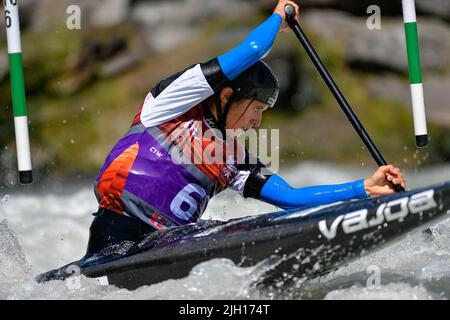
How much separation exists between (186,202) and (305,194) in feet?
2.01

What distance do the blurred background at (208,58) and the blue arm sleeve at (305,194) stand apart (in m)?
5.00

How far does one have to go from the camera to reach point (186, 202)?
3.54 meters

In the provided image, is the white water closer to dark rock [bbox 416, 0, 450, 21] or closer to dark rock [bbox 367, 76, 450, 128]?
dark rock [bbox 367, 76, 450, 128]

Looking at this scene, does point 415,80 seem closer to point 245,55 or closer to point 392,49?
point 245,55

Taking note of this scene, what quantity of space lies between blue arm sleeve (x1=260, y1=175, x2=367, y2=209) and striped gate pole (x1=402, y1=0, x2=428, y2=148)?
42 centimetres

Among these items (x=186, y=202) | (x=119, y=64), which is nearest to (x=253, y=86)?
(x=186, y=202)

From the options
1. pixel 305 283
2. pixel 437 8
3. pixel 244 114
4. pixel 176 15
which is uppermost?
pixel 176 15

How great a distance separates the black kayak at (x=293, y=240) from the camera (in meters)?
Answer: 2.88

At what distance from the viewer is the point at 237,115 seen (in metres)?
3.56

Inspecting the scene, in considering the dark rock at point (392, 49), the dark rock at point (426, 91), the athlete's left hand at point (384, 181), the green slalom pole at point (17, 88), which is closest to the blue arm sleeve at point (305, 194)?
the athlete's left hand at point (384, 181)

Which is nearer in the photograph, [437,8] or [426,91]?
[426,91]

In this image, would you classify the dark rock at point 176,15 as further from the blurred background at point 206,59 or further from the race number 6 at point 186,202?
the race number 6 at point 186,202

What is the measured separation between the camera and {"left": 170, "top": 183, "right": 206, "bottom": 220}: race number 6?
3510 mm

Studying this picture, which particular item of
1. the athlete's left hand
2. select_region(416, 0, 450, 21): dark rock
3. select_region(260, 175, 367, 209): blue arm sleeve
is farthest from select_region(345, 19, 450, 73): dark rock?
the athlete's left hand
